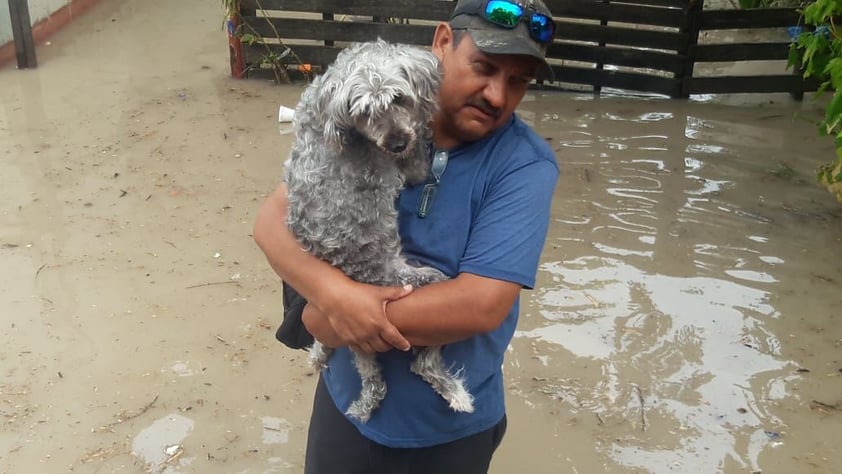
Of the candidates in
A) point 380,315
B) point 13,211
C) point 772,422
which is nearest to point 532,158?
point 380,315

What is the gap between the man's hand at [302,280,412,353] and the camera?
1765mm

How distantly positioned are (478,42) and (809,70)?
3.70 m

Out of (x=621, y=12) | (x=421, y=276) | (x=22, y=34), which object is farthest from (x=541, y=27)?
(x=22, y=34)

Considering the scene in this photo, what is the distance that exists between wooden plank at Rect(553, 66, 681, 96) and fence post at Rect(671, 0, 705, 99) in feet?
0.31

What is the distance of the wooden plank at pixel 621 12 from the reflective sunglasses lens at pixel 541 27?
5583 millimetres

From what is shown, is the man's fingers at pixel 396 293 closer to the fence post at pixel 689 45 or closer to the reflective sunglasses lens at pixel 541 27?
the reflective sunglasses lens at pixel 541 27

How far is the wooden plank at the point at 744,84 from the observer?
275 inches

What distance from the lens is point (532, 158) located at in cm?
184

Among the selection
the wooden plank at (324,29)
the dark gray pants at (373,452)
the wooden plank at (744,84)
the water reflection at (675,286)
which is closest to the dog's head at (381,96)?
the dark gray pants at (373,452)

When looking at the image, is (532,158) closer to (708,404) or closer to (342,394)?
(342,394)

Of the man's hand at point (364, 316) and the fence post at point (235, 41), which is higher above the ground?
the man's hand at point (364, 316)

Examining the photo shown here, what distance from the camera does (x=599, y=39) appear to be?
7242 millimetres

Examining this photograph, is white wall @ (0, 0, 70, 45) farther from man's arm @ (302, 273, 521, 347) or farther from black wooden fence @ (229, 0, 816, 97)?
man's arm @ (302, 273, 521, 347)

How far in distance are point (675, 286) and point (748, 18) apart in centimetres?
351
